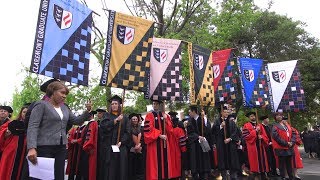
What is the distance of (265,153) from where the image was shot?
978 cm

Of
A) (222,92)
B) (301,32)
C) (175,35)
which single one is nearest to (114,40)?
(222,92)

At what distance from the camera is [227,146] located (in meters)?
9.09

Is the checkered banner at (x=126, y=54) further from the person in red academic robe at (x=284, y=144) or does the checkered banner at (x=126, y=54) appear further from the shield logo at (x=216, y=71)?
the person in red academic robe at (x=284, y=144)

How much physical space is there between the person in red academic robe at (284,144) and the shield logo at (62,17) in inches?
235

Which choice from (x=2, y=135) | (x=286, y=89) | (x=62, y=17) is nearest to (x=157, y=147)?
(x=2, y=135)

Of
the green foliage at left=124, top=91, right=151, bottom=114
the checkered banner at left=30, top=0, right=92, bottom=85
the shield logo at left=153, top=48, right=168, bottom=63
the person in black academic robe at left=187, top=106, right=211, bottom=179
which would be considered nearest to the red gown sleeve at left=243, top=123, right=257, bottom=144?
the person in black academic robe at left=187, top=106, right=211, bottom=179

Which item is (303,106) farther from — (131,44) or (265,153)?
(131,44)

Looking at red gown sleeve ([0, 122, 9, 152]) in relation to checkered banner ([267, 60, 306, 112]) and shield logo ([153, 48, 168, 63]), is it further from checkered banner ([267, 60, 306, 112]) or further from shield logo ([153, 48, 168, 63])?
checkered banner ([267, 60, 306, 112])

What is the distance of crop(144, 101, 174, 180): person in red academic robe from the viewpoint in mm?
7289

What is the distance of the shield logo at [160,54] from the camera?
8.18 meters

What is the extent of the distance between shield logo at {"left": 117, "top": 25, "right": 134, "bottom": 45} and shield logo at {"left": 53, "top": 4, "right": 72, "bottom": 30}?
1.13m

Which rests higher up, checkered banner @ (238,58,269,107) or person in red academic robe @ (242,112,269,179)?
checkered banner @ (238,58,269,107)

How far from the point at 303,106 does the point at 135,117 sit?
18.5 feet

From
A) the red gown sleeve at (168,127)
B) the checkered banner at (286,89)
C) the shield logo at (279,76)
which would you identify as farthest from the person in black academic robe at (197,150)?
the shield logo at (279,76)
